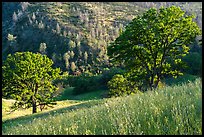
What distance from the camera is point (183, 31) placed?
35.9 m

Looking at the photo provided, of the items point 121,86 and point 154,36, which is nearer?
point 154,36

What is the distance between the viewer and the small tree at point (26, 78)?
43.2 metres

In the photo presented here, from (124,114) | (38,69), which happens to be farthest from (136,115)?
(38,69)

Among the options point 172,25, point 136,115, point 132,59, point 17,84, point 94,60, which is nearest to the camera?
point 136,115

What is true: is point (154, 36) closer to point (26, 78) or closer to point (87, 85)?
point (26, 78)

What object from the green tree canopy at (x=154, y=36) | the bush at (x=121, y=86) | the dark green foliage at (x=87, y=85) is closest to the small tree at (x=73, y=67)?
the dark green foliage at (x=87, y=85)

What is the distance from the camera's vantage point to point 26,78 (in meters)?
44.1

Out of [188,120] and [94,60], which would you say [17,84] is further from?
[94,60]

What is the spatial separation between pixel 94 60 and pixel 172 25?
518ft

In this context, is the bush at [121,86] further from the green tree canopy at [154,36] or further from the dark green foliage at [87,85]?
the green tree canopy at [154,36]

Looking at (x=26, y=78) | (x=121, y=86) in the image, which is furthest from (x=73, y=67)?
(x=26, y=78)

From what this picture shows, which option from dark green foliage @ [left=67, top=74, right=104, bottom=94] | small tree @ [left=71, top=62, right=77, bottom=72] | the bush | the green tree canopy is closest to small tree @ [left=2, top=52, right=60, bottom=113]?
the green tree canopy

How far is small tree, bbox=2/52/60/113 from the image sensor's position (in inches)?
1703

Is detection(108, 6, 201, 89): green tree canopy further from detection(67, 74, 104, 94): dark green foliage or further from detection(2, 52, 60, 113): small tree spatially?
detection(67, 74, 104, 94): dark green foliage
